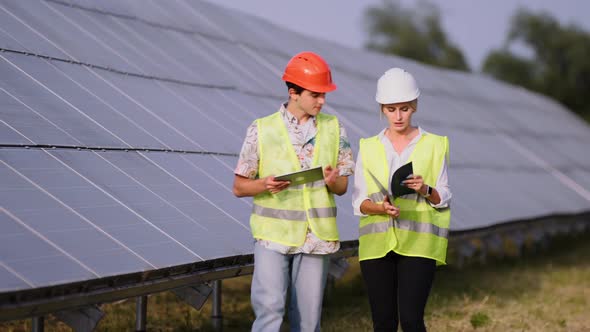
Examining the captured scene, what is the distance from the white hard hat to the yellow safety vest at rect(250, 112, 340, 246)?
491 millimetres

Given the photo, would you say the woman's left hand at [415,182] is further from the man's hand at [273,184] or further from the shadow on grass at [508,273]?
the shadow on grass at [508,273]

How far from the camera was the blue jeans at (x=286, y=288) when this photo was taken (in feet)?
18.3

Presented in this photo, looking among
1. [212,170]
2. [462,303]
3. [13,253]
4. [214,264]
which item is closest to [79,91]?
[212,170]

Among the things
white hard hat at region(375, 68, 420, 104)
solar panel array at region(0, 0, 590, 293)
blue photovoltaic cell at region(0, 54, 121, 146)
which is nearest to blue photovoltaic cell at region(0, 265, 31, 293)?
solar panel array at region(0, 0, 590, 293)

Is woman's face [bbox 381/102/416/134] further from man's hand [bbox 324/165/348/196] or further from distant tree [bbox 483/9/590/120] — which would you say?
distant tree [bbox 483/9/590/120]

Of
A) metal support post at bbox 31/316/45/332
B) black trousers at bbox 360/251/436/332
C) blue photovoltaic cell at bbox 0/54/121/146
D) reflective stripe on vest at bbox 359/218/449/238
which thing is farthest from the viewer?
blue photovoltaic cell at bbox 0/54/121/146

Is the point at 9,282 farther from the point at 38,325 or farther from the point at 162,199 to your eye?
the point at 162,199

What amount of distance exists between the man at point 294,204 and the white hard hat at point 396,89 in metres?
0.45

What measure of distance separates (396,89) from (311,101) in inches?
23.2

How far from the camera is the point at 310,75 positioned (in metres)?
5.60

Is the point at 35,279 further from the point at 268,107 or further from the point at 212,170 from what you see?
the point at 268,107

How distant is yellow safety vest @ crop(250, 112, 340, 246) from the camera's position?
5.60 metres

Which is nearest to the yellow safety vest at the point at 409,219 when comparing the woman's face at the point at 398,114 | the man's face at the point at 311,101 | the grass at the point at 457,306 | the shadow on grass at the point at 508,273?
the woman's face at the point at 398,114

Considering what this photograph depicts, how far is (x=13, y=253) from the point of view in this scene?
5664 mm
